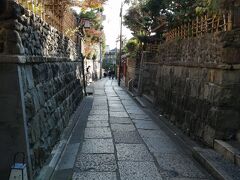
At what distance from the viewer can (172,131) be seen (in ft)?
A: 33.4

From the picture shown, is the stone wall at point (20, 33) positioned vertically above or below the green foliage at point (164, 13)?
below

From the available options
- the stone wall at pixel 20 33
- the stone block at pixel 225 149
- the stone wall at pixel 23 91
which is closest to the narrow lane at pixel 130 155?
the stone block at pixel 225 149

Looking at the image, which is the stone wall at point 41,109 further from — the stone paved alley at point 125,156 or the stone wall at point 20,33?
the stone paved alley at point 125,156

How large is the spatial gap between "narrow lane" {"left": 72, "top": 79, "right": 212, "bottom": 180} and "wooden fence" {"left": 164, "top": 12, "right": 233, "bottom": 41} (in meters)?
2.73

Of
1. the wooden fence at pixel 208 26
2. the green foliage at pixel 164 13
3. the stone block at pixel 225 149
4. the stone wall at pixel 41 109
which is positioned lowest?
the stone block at pixel 225 149

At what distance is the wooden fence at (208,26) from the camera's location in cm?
751

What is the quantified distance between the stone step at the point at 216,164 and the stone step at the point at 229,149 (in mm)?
70

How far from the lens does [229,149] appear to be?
6.62 m

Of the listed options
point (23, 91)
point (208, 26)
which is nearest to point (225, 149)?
point (208, 26)

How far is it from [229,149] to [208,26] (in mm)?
3339

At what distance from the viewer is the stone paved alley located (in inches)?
246

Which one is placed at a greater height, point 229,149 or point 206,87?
point 206,87

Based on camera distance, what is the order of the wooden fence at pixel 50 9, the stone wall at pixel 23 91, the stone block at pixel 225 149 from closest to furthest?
1. the stone wall at pixel 23 91
2. the stone block at pixel 225 149
3. the wooden fence at pixel 50 9

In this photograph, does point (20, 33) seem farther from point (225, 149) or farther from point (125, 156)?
point (225, 149)
